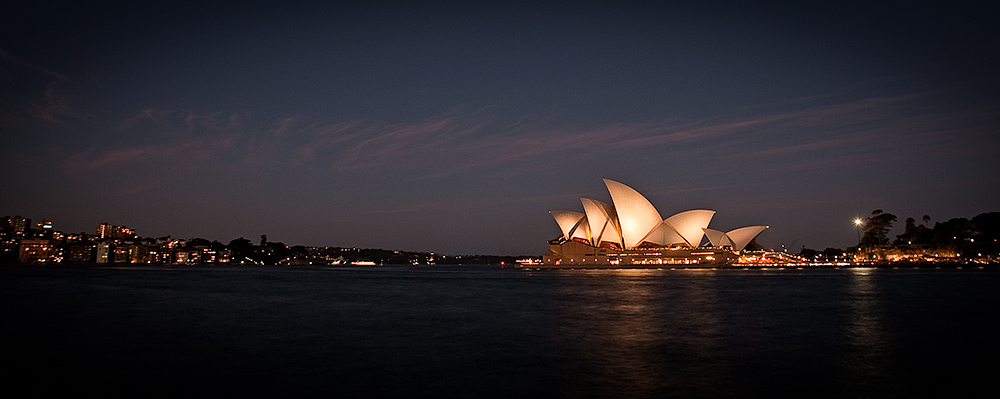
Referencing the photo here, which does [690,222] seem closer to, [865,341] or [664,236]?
[664,236]

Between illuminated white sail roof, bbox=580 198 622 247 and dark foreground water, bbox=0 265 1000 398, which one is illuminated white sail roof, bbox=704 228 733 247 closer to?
illuminated white sail roof, bbox=580 198 622 247

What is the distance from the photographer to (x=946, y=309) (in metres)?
23.3

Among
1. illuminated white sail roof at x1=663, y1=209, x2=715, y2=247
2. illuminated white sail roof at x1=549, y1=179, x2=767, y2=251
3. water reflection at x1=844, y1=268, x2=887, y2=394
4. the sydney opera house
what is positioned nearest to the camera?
water reflection at x1=844, y1=268, x2=887, y2=394

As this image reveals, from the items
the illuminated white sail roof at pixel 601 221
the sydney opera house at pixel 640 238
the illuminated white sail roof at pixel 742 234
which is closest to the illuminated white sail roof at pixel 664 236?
the sydney opera house at pixel 640 238

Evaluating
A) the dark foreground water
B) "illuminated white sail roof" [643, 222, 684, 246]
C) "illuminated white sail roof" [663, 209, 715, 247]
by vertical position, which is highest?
"illuminated white sail roof" [663, 209, 715, 247]

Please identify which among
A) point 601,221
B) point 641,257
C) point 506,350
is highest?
point 601,221

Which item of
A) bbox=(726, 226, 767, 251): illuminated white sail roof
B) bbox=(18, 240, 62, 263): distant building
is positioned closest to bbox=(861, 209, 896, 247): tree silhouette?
bbox=(726, 226, 767, 251): illuminated white sail roof

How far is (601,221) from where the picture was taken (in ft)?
279

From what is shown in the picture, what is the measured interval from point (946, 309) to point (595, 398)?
20.6 metres

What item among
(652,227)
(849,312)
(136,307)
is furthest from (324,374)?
(652,227)

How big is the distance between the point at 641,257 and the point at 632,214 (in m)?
12.1

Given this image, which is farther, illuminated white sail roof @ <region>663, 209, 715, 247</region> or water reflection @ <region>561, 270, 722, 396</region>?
illuminated white sail roof @ <region>663, 209, 715, 247</region>

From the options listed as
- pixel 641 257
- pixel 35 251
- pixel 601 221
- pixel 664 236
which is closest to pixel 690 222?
pixel 664 236

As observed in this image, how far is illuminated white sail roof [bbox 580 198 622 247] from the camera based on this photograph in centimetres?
8331
